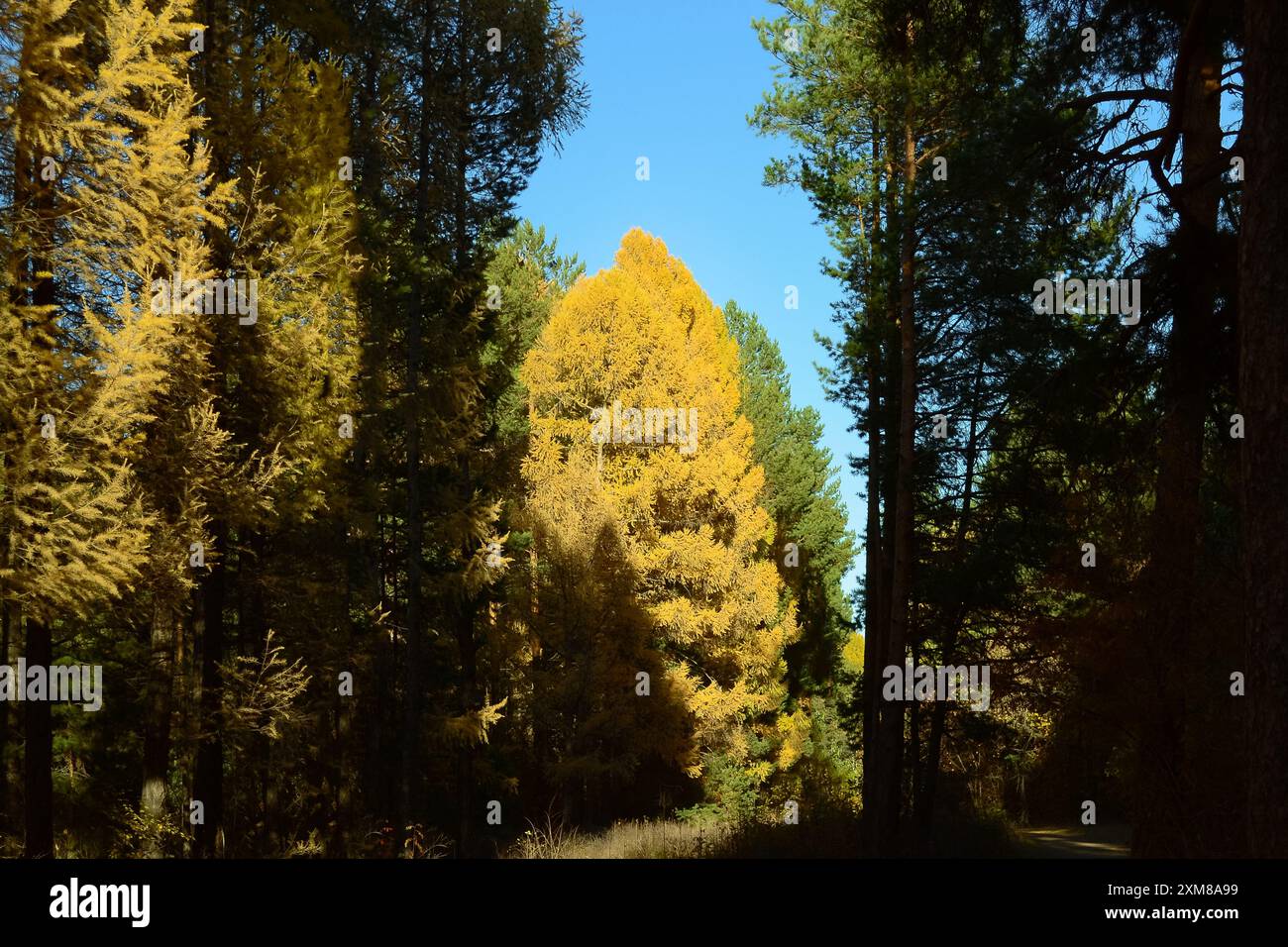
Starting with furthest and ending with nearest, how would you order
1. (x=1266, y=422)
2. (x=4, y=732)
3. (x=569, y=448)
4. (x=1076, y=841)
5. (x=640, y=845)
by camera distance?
(x=569, y=448) → (x=1076, y=841) → (x=4, y=732) → (x=640, y=845) → (x=1266, y=422)

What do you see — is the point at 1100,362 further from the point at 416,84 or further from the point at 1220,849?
the point at 416,84

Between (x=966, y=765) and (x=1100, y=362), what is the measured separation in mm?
16993

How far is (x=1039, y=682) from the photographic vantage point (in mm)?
11516

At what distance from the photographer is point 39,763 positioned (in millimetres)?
9297

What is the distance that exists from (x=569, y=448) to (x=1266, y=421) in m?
18.1

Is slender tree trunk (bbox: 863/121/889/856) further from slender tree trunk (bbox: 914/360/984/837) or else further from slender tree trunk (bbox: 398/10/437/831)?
slender tree trunk (bbox: 398/10/437/831)

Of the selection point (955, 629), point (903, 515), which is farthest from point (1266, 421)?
point (955, 629)

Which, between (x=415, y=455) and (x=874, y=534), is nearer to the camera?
(x=415, y=455)

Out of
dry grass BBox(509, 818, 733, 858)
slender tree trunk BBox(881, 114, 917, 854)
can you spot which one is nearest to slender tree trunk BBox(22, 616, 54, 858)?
dry grass BBox(509, 818, 733, 858)

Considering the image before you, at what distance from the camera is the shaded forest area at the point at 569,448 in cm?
898

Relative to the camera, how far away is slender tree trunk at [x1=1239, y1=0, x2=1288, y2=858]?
17.7 ft

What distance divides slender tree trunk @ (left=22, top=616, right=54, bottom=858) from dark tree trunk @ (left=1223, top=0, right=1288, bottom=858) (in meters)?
10.1

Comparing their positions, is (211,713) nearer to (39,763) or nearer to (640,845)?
(39,763)
